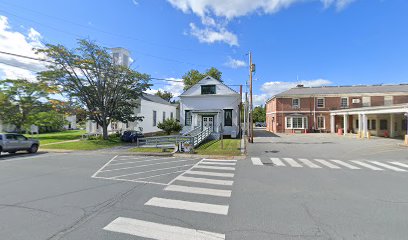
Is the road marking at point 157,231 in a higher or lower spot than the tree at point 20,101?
lower

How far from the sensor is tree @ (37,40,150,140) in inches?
888

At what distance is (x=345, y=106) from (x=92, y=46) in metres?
39.2

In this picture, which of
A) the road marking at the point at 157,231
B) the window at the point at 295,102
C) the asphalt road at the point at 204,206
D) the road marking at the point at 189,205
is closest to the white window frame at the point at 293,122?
the window at the point at 295,102

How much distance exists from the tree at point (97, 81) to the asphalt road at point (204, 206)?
1679 centimetres

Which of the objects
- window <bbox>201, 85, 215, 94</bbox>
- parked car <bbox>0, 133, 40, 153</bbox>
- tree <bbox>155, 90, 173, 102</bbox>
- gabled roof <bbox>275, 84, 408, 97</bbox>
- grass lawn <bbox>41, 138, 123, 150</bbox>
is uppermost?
tree <bbox>155, 90, 173, 102</bbox>

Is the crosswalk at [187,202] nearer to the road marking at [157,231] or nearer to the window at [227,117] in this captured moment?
the road marking at [157,231]

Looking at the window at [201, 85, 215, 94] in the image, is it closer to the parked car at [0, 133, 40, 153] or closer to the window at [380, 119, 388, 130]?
the parked car at [0, 133, 40, 153]

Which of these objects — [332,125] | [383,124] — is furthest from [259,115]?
[383,124]

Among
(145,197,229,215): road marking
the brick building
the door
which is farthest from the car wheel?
the brick building

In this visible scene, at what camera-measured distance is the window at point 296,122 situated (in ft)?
120

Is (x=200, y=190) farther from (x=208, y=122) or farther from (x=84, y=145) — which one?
(x=208, y=122)

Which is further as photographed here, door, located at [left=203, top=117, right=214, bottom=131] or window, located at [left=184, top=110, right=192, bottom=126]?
window, located at [left=184, top=110, right=192, bottom=126]

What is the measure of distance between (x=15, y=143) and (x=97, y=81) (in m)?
10.3

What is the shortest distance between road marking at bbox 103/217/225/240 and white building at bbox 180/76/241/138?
858 inches
